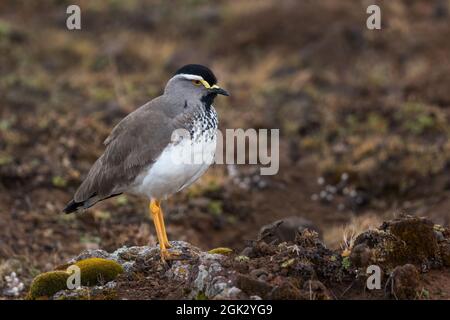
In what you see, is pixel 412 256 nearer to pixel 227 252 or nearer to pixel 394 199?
pixel 227 252

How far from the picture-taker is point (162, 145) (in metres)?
8.26

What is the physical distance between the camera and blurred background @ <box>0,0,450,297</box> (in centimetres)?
1257

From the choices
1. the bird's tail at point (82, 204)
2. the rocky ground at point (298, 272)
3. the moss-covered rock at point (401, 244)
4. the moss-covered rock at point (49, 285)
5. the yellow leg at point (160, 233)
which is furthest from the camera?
the bird's tail at point (82, 204)

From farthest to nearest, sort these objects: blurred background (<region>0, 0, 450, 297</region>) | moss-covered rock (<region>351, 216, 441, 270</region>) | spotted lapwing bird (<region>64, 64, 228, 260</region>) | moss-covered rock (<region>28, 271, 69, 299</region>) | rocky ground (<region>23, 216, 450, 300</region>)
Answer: blurred background (<region>0, 0, 450, 297</region>)
spotted lapwing bird (<region>64, 64, 228, 260</region>)
moss-covered rock (<region>28, 271, 69, 299</region>)
moss-covered rock (<region>351, 216, 441, 270</region>)
rocky ground (<region>23, 216, 450, 300</region>)

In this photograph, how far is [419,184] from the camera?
1419 centimetres

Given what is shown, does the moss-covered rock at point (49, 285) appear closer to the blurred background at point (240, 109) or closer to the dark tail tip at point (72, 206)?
the dark tail tip at point (72, 206)

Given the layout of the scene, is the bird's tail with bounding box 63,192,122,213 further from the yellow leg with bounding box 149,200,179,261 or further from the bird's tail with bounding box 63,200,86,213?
the yellow leg with bounding box 149,200,179,261

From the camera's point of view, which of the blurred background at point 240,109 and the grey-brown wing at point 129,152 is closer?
the grey-brown wing at point 129,152

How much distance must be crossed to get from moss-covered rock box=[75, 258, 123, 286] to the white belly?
973 millimetres

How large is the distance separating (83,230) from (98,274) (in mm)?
4358

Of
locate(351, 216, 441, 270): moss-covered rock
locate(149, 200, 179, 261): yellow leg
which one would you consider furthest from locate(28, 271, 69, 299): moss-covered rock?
locate(351, 216, 441, 270): moss-covered rock

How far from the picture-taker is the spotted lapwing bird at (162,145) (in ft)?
26.9

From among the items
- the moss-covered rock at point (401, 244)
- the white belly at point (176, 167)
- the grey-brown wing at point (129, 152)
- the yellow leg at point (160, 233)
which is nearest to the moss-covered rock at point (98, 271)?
the yellow leg at point (160, 233)

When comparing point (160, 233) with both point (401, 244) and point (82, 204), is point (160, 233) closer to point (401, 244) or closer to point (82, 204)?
point (82, 204)
